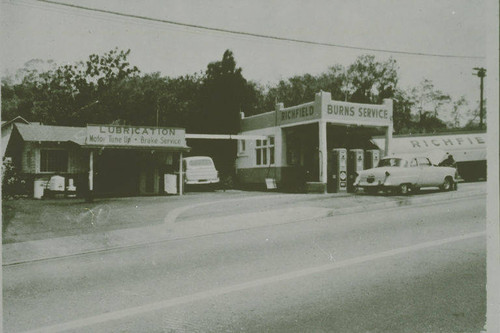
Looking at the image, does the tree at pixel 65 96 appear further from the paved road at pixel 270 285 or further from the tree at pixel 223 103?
the paved road at pixel 270 285

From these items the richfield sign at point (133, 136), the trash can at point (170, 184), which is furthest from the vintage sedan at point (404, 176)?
the richfield sign at point (133, 136)

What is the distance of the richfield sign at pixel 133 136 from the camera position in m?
23.9

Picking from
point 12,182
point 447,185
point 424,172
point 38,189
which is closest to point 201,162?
point 38,189

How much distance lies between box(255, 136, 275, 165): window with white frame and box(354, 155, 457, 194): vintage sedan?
815cm

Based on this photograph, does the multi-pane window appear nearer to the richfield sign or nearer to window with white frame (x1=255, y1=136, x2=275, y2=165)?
the richfield sign

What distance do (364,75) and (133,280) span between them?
52995 millimetres

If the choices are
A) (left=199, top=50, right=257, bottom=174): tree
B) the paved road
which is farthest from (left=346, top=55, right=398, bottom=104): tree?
the paved road

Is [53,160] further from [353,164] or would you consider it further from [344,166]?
[353,164]

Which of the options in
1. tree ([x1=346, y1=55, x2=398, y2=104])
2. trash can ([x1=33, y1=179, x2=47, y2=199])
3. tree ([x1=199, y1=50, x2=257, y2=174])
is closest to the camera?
trash can ([x1=33, y1=179, x2=47, y2=199])

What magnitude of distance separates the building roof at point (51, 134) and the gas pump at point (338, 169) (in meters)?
13.4

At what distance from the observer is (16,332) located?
529cm

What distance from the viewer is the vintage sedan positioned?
19312 mm

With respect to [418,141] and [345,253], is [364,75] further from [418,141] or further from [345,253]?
[345,253]

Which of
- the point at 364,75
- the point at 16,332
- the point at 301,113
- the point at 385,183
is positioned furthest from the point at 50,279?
the point at 364,75
